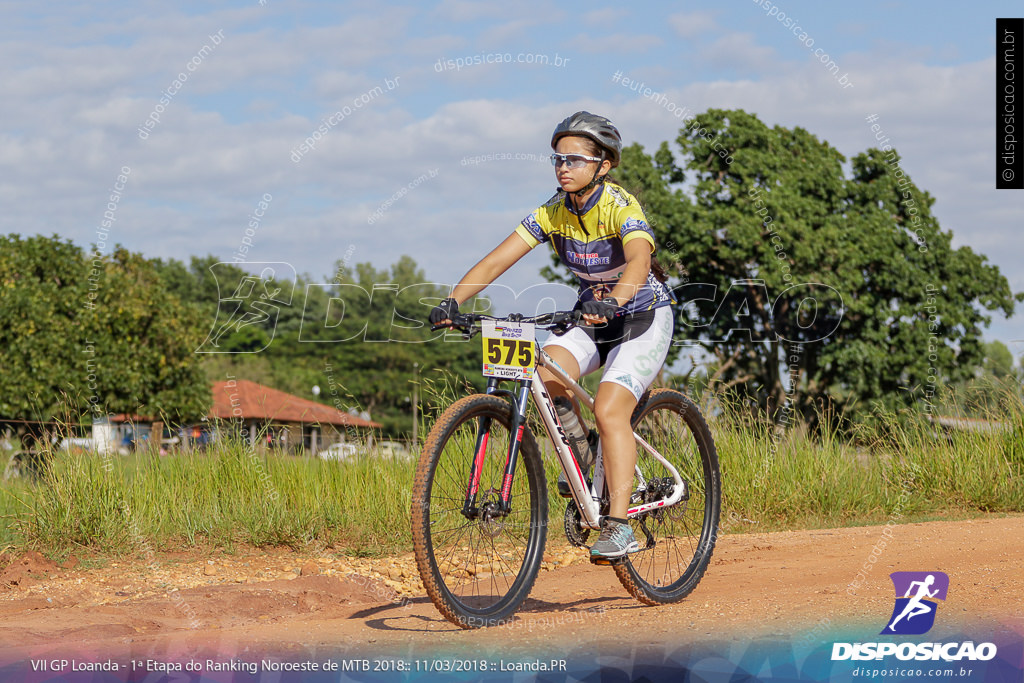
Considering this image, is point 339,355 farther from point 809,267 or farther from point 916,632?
point 916,632

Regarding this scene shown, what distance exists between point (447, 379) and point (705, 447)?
3.19m

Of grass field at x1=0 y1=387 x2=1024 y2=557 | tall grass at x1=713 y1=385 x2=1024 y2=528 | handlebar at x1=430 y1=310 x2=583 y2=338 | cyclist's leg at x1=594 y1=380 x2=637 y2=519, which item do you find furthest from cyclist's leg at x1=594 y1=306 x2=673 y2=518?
tall grass at x1=713 y1=385 x2=1024 y2=528

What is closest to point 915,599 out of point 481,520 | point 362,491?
point 481,520

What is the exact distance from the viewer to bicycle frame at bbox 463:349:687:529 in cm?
409

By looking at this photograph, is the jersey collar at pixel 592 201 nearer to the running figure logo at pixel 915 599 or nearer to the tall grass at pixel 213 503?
the running figure logo at pixel 915 599

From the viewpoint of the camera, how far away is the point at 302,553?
6855 millimetres

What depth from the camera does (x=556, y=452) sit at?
4480mm

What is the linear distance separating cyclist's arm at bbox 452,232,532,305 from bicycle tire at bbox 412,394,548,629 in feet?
1.80

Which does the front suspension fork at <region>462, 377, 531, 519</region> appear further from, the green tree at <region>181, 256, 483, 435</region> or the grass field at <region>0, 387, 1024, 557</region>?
the green tree at <region>181, 256, 483, 435</region>

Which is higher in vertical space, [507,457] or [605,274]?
[605,274]

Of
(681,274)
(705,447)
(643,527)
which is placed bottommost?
(643,527)

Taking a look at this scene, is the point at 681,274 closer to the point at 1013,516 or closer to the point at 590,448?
the point at 1013,516

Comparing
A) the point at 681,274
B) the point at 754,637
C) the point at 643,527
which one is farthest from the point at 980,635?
the point at 681,274

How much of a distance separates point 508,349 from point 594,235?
765 millimetres
